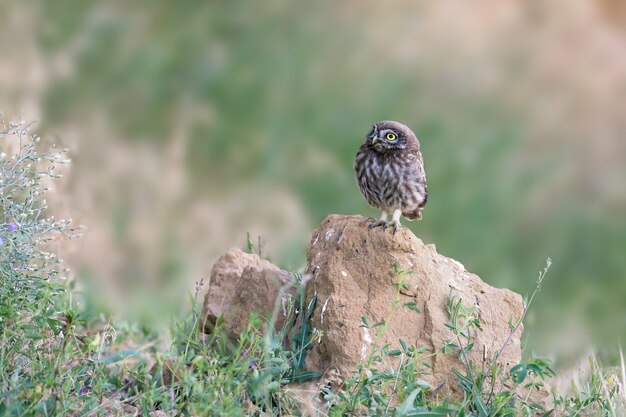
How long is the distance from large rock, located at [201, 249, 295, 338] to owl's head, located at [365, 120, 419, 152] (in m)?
0.92

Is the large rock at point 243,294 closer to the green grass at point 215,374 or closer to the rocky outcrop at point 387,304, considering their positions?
the rocky outcrop at point 387,304

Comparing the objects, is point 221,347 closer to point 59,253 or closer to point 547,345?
point 59,253

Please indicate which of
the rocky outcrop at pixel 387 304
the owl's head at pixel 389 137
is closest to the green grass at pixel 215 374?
the rocky outcrop at pixel 387 304

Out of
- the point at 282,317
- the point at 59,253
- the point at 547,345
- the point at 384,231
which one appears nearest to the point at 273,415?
the point at 282,317

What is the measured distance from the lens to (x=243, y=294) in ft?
17.2

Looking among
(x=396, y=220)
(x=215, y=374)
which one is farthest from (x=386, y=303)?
(x=215, y=374)

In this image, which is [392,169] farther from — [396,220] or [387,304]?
[387,304]

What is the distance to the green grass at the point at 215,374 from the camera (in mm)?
4066

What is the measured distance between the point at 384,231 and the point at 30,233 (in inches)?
71.4

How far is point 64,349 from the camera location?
420 cm

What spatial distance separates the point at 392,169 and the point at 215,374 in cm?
175

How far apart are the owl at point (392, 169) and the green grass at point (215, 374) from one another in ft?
2.44

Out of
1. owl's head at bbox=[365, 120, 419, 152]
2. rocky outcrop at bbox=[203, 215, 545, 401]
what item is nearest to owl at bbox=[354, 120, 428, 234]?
owl's head at bbox=[365, 120, 419, 152]

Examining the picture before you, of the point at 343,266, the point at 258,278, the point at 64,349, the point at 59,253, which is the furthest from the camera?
the point at 59,253
